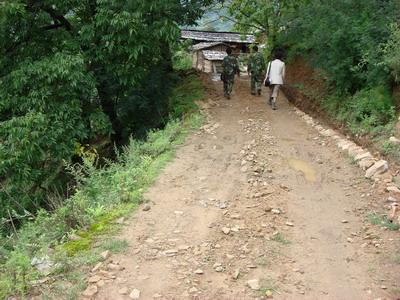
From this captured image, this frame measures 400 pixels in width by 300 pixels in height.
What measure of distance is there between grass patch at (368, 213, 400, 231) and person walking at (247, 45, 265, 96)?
7.56 metres

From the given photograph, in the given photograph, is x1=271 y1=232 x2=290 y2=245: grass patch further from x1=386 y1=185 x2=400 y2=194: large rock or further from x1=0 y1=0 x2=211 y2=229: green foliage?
x1=0 y1=0 x2=211 y2=229: green foliage

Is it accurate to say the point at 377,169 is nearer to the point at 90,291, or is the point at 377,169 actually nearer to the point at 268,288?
the point at 268,288

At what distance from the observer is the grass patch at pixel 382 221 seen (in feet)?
19.6

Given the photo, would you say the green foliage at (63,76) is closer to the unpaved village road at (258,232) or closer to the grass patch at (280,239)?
the unpaved village road at (258,232)

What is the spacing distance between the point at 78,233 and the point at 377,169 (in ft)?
16.0

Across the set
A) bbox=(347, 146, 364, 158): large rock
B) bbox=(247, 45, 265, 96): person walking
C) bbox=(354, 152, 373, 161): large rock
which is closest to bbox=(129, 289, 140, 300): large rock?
bbox=(354, 152, 373, 161): large rock

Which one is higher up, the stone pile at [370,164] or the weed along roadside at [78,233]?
the stone pile at [370,164]

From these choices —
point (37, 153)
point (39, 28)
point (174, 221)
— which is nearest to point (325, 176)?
point (174, 221)

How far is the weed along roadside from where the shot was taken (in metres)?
4.84

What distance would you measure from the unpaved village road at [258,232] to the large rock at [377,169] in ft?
0.60

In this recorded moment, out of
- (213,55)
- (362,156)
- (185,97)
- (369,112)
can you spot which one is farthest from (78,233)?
(213,55)

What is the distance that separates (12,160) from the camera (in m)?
9.09

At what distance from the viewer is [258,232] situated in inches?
235

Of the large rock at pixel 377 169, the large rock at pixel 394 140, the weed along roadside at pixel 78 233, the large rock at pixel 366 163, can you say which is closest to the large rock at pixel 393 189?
the large rock at pixel 377 169
